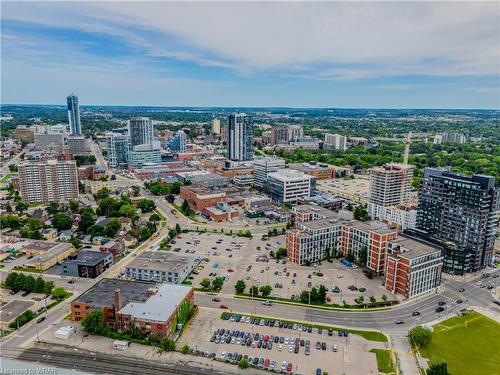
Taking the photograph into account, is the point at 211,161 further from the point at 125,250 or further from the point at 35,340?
the point at 35,340

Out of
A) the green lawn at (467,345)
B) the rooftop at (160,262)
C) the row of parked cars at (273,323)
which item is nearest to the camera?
the green lawn at (467,345)

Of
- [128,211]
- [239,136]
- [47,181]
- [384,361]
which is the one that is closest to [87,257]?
[128,211]

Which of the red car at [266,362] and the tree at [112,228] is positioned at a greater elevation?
the tree at [112,228]

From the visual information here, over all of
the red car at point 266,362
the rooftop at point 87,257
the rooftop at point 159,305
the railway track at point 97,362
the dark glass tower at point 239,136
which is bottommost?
the railway track at point 97,362

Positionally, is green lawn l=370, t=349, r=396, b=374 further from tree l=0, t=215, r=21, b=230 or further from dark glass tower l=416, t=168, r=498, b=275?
tree l=0, t=215, r=21, b=230

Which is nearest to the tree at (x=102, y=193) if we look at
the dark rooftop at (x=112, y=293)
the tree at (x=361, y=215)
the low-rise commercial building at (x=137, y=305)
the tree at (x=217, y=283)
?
the dark rooftop at (x=112, y=293)

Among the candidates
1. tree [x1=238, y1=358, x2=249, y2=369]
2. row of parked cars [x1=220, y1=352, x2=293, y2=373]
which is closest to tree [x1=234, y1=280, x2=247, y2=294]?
row of parked cars [x1=220, y1=352, x2=293, y2=373]

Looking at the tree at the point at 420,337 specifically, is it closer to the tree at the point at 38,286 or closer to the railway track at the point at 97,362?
the railway track at the point at 97,362
